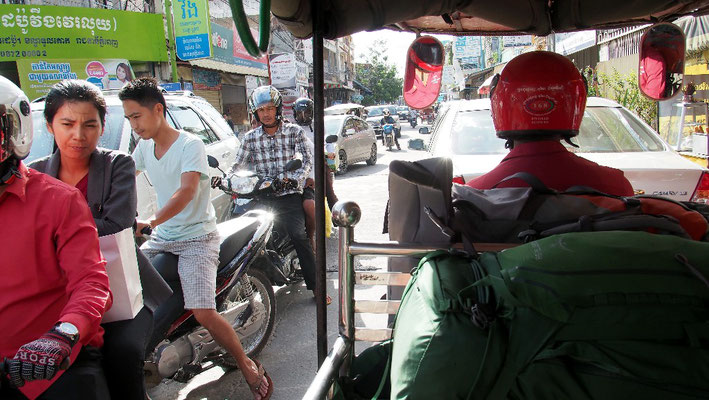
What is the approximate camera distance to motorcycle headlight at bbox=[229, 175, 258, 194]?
407 centimetres

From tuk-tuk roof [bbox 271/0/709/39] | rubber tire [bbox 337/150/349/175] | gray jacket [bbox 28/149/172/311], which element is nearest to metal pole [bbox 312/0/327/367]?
tuk-tuk roof [bbox 271/0/709/39]

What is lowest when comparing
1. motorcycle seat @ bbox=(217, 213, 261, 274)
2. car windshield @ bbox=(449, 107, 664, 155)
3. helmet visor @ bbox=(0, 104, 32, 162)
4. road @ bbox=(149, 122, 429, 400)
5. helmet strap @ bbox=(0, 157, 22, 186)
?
road @ bbox=(149, 122, 429, 400)

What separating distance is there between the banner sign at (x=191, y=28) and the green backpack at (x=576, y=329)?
1307 centimetres

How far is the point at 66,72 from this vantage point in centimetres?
1234

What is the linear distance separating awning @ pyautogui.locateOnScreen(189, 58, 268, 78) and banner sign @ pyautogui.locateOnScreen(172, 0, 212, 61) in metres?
3.95

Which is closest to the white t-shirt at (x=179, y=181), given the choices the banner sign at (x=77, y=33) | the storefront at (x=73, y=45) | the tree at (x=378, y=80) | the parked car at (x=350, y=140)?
the storefront at (x=73, y=45)

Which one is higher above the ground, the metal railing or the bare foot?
the metal railing

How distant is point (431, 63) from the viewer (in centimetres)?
309

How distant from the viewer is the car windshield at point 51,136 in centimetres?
445

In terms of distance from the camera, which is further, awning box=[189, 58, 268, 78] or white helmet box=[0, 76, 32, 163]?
awning box=[189, 58, 268, 78]

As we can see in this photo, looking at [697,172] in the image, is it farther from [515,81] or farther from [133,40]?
[133,40]

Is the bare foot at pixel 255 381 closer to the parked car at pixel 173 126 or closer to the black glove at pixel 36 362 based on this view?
the black glove at pixel 36 362

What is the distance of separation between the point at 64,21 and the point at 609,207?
13.9m

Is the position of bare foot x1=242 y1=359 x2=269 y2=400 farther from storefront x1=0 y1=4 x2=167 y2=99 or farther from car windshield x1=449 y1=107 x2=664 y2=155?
storefront x1=0 y1=4 x2=167 y2=99
